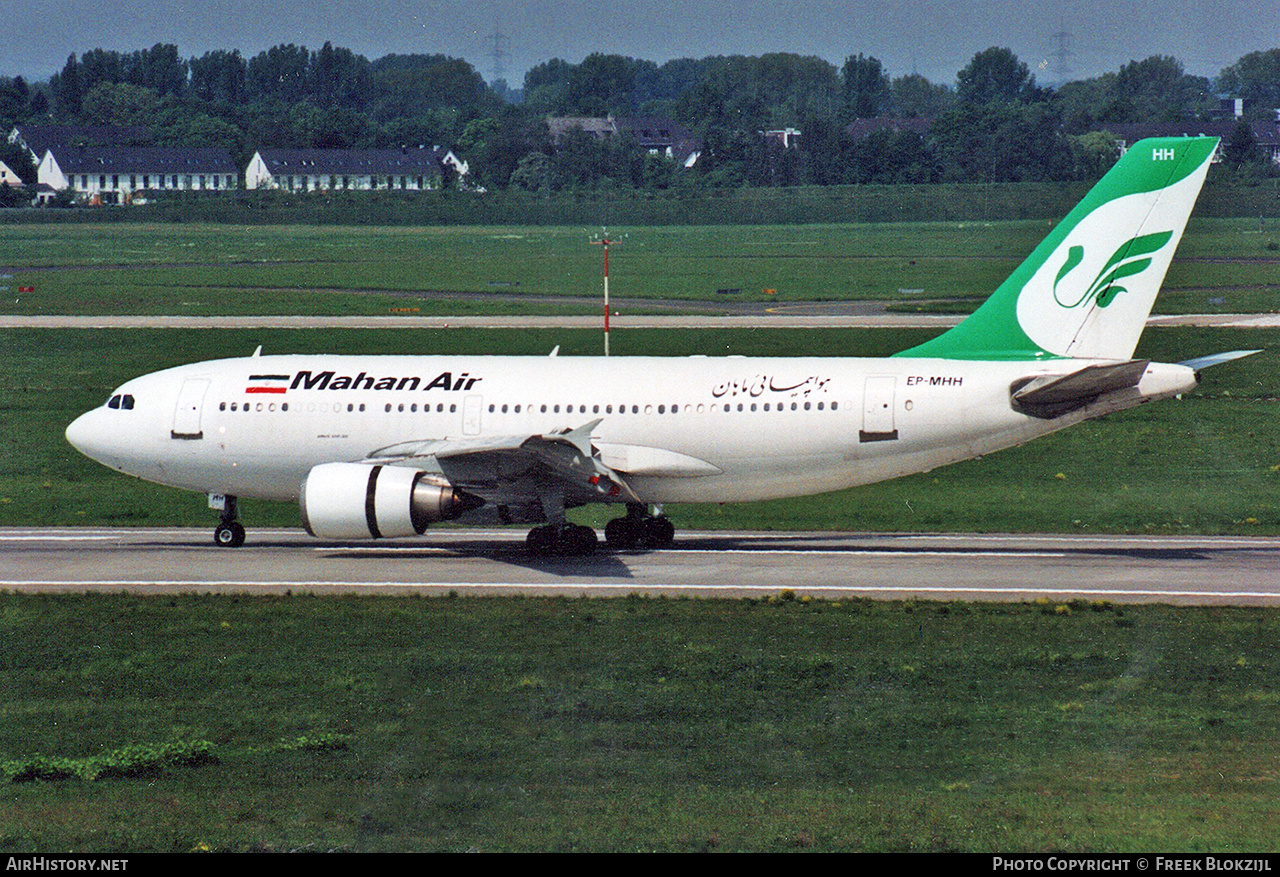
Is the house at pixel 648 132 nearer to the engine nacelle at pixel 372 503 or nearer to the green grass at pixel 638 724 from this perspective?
the engine nacelle at pixel 372 503

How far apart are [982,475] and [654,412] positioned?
16.7 meters

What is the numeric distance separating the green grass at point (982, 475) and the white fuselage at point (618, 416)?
536cm

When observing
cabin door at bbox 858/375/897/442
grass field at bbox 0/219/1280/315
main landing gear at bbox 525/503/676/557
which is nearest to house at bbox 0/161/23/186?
grass field at bbox 0/219/1280/315

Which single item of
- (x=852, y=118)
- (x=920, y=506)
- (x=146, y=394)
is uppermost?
(x=852, y=118)

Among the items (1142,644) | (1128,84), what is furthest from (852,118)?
(1142,644)

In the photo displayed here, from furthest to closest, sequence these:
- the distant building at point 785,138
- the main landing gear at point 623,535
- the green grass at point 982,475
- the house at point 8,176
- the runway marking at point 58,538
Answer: the house at point 8,176
the distant building at point 785,138
the green grass at point 982,475
the runway marking at point 58,538
the main landing gear at point 623,535

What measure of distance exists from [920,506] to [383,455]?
54.5 ft

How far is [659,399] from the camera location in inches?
1485

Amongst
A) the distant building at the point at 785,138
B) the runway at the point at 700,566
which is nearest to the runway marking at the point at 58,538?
the runway at the point at 700,566

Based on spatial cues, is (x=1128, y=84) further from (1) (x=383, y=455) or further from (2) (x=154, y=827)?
(2) (x=154, y=827)

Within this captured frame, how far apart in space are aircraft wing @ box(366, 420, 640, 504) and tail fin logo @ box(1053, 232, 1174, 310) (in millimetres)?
11921

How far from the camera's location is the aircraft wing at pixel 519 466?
35.2 metres

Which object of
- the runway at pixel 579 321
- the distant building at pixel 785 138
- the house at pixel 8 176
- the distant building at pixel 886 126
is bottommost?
the runway at pixel 579 321
